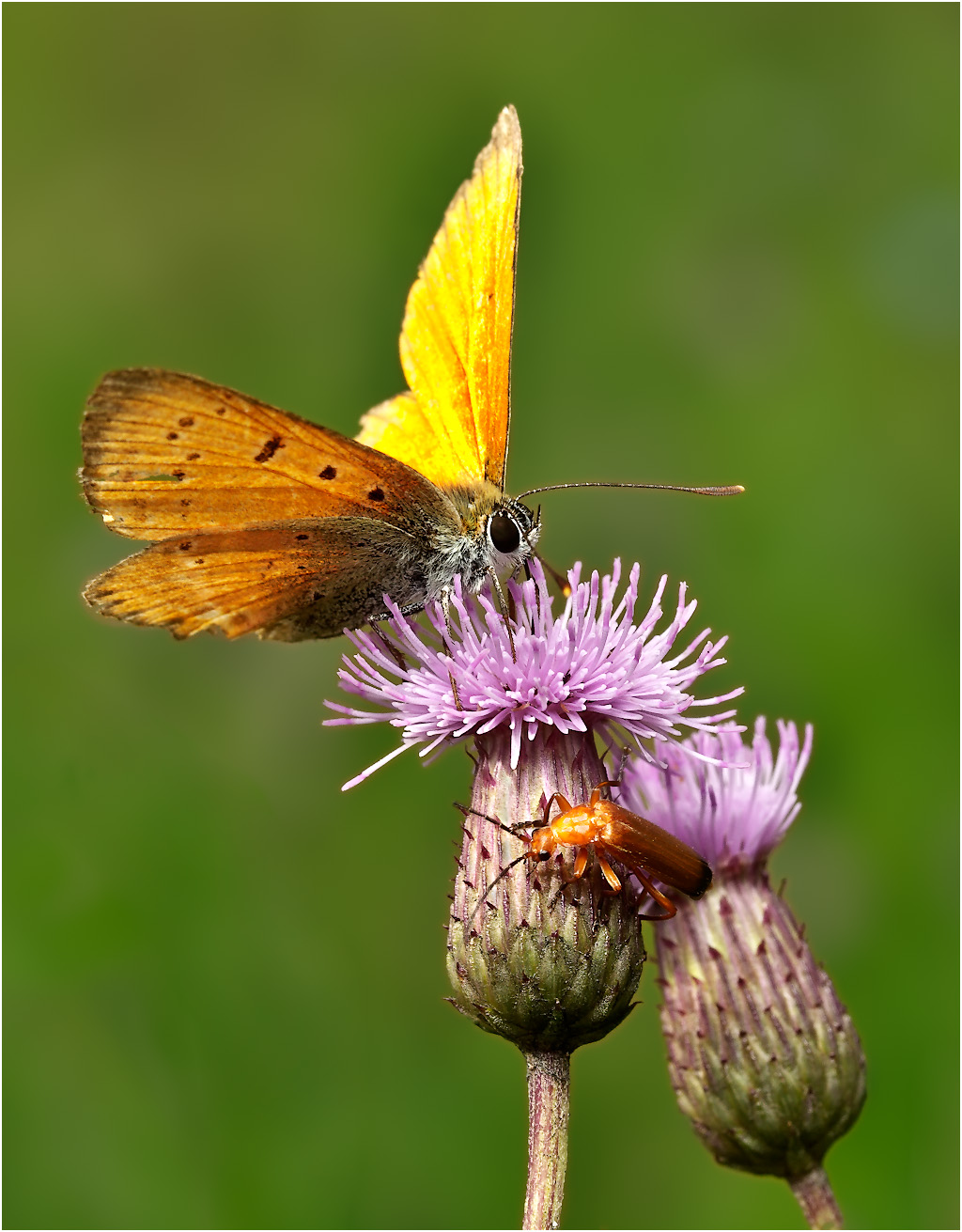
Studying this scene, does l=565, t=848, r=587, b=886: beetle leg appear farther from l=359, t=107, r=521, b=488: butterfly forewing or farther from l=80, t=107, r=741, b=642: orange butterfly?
l=359, t=107, r=521, b=488: butterfly forewing

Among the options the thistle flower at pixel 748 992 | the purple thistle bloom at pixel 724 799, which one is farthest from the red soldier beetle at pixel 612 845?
the purple thistle bloom at pixel 724 799

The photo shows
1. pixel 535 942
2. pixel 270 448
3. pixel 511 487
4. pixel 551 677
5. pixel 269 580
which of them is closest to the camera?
pixel 535 942

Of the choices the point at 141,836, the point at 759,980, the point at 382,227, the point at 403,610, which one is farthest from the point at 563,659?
the point at 382,227

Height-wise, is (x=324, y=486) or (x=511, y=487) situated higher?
(x=511, y=487)

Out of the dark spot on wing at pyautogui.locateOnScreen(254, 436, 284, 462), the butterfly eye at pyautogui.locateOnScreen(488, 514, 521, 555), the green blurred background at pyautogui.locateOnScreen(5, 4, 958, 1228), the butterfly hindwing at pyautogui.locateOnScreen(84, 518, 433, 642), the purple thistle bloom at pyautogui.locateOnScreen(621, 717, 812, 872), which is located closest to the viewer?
the dark spot on wing at pyautogui.locateOnScreen(254, 436, 284, 462)

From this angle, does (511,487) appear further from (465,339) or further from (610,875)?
(610,875)

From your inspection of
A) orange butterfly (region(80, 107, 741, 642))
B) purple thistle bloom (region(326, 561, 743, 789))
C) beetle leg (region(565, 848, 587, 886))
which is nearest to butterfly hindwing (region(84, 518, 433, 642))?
orange butterfly (region(80, 107, 741, 642))

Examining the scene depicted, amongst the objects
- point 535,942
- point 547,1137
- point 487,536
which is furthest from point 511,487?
point 547,1137

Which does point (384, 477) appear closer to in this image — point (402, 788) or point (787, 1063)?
point (787, 1063)

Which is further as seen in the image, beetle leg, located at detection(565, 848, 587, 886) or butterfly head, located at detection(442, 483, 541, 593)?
butterfly head, located at detection(442, 483, 541, 593)
